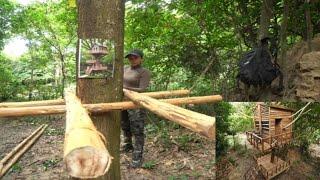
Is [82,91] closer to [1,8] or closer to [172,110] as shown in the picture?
[172,110]

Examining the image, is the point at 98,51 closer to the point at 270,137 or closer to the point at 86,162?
the point at 86,162

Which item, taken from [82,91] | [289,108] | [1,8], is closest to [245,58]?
[289,108]

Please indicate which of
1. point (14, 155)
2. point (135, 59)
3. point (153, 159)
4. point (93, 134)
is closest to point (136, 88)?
point (135, 59)

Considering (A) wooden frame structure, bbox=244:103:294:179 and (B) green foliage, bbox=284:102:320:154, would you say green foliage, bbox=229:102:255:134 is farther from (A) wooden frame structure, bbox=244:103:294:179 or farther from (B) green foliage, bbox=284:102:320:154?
(B) green foliage, bbox=284:102:320:154

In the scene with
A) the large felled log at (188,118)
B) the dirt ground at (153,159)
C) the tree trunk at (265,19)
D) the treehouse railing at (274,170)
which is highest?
the tree trunk at (265,19)

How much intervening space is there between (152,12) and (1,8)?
4105 millimetres

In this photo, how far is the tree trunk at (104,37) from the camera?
9.95ft

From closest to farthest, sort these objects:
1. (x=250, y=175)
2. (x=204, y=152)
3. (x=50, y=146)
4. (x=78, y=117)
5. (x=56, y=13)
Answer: (x=78, y=117) < (x=250, y=175) < (x=204, y=152) < (x=50, y=146) < (x=56, y=13)

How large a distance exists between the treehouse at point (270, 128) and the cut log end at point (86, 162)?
2.75m

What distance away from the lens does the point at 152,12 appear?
6.92 m

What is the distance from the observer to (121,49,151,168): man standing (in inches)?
188

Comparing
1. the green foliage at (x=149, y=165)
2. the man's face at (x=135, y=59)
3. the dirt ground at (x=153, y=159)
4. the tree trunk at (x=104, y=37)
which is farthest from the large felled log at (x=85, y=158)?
the green foliage at (x=149, y=165)

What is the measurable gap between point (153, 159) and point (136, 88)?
140cm

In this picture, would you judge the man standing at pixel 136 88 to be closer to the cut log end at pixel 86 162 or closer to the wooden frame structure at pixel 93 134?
the wooden frame structure at pixel 93 134
